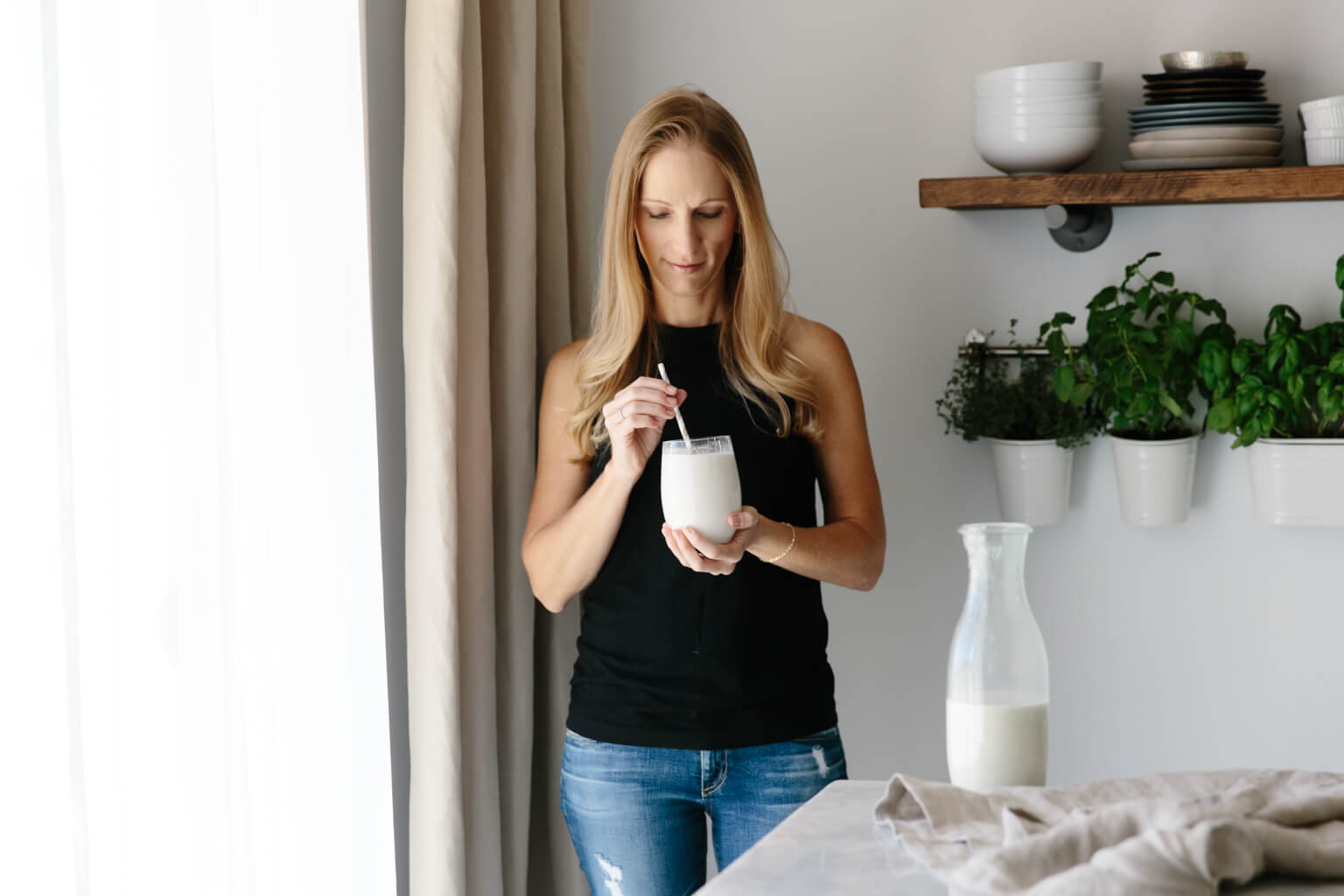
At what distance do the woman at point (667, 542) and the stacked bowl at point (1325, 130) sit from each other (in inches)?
33.9

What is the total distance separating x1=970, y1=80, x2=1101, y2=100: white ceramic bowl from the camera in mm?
2004

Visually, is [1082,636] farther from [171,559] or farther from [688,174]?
[171,559]

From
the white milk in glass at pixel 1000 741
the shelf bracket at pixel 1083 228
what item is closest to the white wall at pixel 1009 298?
the shelf bracket at pixel 1083 228

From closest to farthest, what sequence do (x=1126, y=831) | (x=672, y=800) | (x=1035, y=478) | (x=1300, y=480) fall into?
1. (x=1126, y=831)
2. (x=672, y=800)
3. (x=1300, y=480)
4. (x=1035, y=478)

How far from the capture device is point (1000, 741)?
3.29ft

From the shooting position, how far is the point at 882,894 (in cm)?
85

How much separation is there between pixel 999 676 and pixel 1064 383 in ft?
3.88

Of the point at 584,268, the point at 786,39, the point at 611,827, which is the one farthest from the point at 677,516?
the point at 786,39

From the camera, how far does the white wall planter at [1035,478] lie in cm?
213

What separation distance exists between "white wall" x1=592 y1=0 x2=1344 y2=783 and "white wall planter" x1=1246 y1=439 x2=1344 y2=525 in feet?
0.33

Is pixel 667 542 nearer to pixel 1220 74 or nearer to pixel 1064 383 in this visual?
pixel 1064 383

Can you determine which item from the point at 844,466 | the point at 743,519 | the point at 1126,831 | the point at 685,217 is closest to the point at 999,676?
the point at 1126,831

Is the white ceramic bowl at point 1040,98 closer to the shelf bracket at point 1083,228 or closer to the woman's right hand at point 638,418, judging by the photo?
the shelf bracket at point 1083,228

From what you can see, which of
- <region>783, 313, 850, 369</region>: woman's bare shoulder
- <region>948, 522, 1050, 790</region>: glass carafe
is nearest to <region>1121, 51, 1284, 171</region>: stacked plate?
<region>783, 313, 850, 369</region>: woman's bare shoulder
